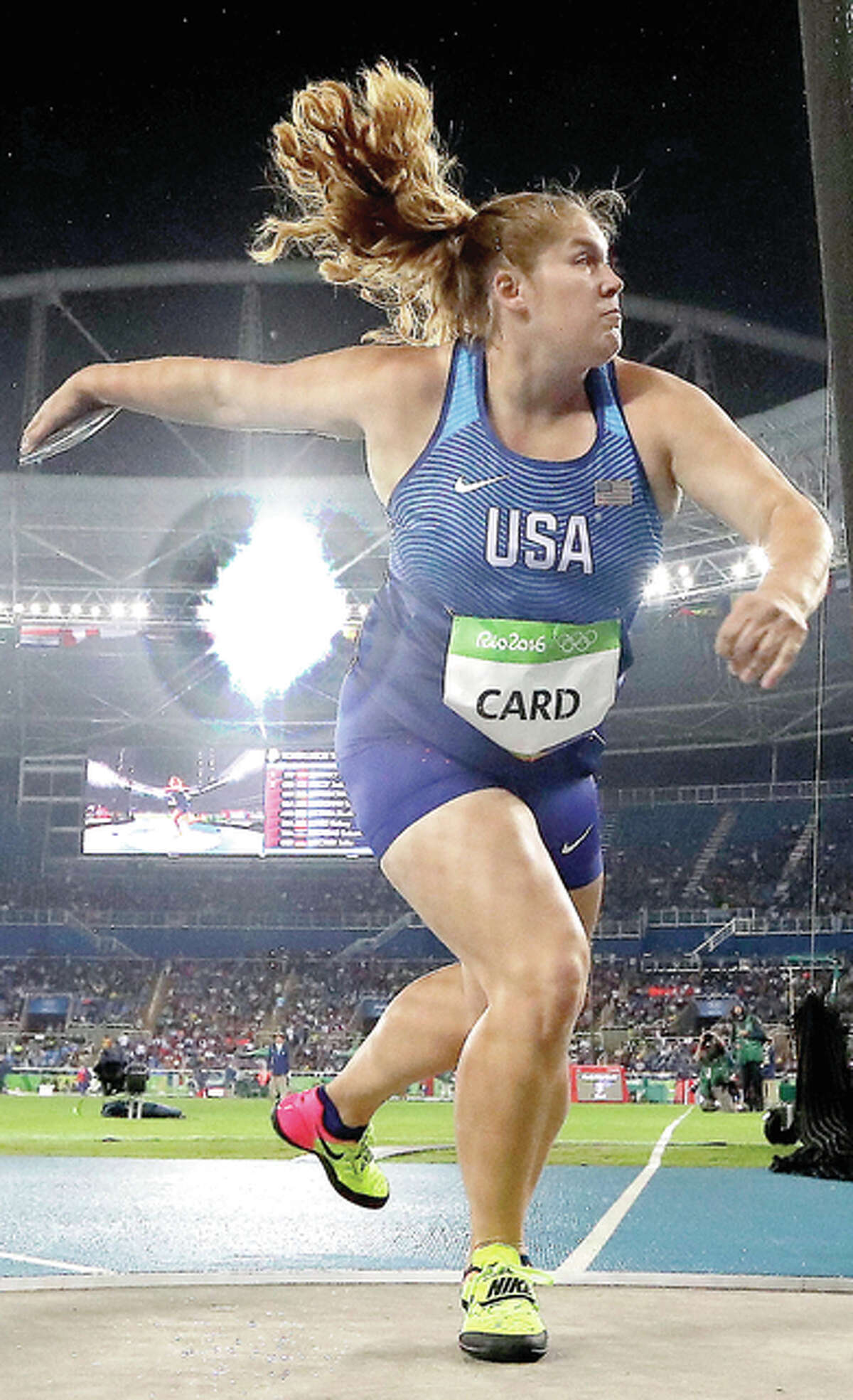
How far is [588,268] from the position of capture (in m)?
2.52

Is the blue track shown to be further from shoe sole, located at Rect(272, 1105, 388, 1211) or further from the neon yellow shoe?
the neon yellow shoe

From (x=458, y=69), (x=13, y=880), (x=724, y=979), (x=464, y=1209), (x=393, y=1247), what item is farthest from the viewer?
(x=13, y=880)

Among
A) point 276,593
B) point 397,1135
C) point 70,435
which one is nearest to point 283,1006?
A: point 276,593

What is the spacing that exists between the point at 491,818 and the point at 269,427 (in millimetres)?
875

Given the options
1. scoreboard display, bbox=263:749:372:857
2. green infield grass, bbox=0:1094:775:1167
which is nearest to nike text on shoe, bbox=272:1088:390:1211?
green infield grass, bbox=0:1094:775:1167

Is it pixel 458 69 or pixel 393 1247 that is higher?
pixel 458 69

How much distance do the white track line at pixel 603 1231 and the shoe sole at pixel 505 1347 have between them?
1030mm

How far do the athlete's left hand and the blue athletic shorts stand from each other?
33.9 inches

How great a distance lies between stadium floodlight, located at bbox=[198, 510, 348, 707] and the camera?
2595 centimetres

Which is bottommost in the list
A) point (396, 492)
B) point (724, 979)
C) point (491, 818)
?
point (724, 979)

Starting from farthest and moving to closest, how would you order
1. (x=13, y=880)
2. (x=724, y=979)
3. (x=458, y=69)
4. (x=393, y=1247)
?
(x=13, y=880) → (x=724, y=979) → (x=458, y=69) → (x=393, y=1247)

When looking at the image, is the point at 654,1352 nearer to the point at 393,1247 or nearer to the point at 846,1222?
the point at 393,1247

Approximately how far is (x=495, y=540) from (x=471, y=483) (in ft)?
0.36

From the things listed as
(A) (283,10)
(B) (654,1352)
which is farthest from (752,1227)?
(A) (283,10)
